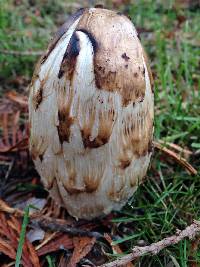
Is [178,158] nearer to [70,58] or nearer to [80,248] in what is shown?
[80,248]

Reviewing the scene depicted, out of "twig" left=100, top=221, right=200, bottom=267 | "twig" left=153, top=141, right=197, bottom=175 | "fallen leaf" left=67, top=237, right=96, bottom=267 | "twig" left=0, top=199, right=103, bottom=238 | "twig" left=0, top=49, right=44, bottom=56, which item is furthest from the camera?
"twig" left=0, top=49, right=44, bottom=56

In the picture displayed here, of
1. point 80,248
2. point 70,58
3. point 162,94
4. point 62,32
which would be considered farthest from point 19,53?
point 80,248

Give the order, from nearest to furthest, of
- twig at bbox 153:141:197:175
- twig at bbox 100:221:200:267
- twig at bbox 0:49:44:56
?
twig at bbox 100:221:200:267
twig at bbox 153:141:197:175
twig at bbox 0:49:44:56

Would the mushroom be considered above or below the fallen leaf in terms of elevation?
above

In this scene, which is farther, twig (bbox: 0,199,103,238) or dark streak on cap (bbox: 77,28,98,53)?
twig (bbox: 0,199,103,238)

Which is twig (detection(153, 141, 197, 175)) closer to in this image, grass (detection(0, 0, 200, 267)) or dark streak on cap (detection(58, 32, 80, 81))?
grass (detection(0, 0, 200, 267))

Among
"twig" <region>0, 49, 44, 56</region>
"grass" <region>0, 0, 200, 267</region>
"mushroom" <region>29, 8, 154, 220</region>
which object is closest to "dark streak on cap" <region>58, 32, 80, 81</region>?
"mushroom" <region>29, 8, 154, 220</region>

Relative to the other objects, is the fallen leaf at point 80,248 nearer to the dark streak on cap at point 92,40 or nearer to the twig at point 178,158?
the twig at point 178,158

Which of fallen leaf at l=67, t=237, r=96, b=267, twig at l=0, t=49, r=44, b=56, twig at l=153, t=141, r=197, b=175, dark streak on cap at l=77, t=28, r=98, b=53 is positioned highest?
dark streak on cap at l=77, t=28, r=98, b=53
